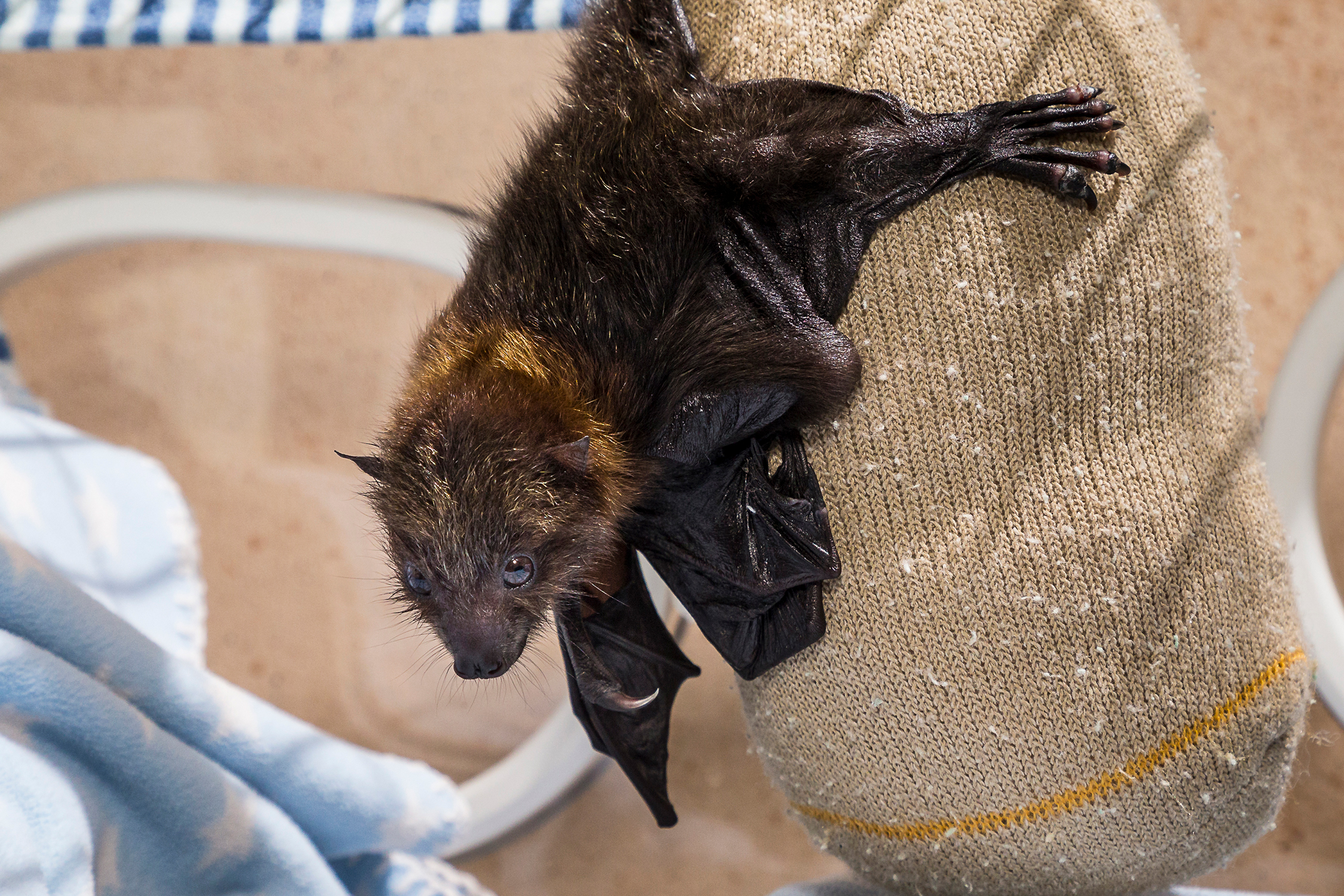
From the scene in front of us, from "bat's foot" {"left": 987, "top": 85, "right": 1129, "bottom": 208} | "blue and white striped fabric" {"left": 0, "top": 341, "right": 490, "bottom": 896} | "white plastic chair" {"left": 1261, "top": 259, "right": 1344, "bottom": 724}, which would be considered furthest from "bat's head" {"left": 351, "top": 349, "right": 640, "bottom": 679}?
"white plastic chair" {"left": 1261, "top": 259, "right": 1344, "bottom": 724}

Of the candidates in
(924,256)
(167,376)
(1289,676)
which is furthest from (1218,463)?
(167,376)

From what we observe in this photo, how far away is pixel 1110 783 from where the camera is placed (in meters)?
0.68

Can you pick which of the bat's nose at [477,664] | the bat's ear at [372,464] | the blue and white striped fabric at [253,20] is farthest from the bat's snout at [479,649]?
the blue and white striped fabric at [253,20]

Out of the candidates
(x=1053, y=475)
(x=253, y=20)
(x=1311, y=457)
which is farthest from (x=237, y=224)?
(x=1311, y=457)

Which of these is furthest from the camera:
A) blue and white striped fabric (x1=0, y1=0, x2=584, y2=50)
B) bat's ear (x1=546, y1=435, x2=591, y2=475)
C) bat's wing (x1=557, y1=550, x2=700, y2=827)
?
blue and white striped fabric (x1=0, y1=0, x2=584, y2=50)

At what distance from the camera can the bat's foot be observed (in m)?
0.63

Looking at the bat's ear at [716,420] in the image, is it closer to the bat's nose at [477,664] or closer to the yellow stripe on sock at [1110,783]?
Answer: the bat's nose at [477,664]

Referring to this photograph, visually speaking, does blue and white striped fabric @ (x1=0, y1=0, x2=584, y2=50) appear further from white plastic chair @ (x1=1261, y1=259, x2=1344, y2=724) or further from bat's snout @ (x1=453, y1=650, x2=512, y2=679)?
white plastic chair @ (x1=1261, y1=259, x2=1344, y2=724)

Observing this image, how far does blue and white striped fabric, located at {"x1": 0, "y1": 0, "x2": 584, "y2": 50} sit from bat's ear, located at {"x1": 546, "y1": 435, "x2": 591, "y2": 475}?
1.63 feet

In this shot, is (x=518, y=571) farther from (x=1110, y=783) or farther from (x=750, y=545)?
(x=1110, y=783)

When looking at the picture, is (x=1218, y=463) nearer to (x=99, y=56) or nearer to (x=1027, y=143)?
(x=1027, y=143)

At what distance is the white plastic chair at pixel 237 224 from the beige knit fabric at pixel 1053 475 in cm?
41

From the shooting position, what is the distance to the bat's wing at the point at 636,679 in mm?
771

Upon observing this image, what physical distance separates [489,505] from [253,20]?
66 centimetres
